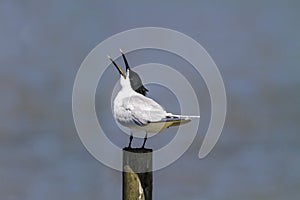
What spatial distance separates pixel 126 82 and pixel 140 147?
0.80ft

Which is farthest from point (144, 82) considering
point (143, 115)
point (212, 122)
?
point (212, 122)

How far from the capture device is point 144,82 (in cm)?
170

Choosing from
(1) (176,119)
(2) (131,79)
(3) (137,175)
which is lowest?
(3) (137,175)

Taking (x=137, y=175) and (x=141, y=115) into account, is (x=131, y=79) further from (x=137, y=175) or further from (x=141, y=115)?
(x=137, y=175)

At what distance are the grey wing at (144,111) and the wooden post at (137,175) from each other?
0.34ft

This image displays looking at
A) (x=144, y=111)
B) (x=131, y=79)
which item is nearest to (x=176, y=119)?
(x=144, y=111)

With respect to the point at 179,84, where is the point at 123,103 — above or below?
below

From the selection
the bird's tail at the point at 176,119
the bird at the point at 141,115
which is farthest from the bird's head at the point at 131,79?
the bird's tail at the point at 176,119

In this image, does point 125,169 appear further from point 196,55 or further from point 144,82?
point 196,55

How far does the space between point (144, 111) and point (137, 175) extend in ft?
0.70

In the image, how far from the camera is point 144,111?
1546 mm

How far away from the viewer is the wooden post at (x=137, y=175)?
Result: 1524 mm

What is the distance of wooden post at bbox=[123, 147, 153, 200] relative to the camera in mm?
1524

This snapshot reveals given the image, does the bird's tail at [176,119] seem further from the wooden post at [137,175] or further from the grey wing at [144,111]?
the wooden post at [137,175]
